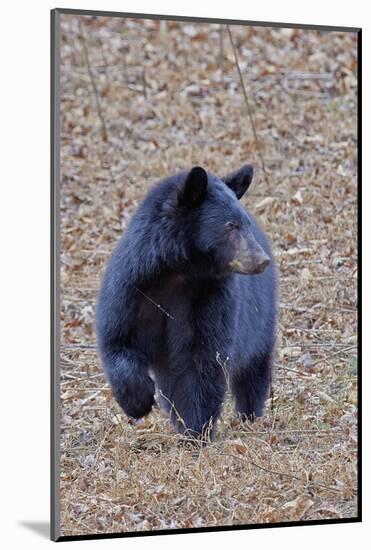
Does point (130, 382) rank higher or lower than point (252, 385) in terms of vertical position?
higher

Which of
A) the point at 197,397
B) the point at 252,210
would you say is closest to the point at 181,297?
the point at 197,397

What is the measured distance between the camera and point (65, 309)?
7.81 m

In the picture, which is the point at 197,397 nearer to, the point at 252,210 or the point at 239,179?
the point at 239,179

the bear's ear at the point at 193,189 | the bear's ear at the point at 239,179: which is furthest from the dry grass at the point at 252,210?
the bear's ear at the point at 193,189

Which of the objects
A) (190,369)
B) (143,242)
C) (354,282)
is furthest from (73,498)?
(354,282)

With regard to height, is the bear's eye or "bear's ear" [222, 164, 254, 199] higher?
"bear's ear" [222, 164, 254, 199]

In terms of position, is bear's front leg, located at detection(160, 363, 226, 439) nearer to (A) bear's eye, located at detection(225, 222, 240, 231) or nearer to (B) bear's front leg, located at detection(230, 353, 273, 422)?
(B) bear's front leg, located at detection(230, 353, 273, 422)

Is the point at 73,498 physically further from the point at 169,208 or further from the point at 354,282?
the point at 354,282

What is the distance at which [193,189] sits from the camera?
21.4 feet

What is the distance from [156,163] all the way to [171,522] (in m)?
3.58

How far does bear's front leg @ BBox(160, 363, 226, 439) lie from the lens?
683 centimetres

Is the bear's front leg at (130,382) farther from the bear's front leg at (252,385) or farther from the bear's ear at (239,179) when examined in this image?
the bear's ear at (239,179)

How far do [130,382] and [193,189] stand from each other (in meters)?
1.20

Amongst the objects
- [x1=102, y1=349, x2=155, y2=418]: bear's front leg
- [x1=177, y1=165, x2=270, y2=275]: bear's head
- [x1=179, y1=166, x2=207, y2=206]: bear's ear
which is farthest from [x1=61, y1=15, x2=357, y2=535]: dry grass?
[x1=179, y1=166, x2=207, y2=206]: bear's ear
